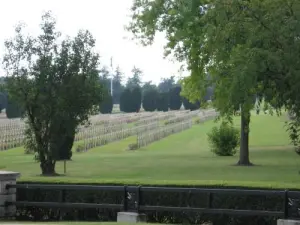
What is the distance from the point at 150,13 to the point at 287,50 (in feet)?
53.2

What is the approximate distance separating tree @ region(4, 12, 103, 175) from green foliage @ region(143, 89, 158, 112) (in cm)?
9825

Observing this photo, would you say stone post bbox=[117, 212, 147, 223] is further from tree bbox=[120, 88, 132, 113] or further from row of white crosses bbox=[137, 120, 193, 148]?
tree bbox=[120, 88, 132, 113]

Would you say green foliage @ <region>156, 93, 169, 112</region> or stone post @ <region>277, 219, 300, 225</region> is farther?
green foliage @ <region>156, 93, 169, 112</region>

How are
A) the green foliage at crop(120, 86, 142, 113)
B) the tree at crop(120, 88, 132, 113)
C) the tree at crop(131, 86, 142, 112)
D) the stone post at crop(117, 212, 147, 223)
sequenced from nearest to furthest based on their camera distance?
the stone post at crop(117, 212, 147, 223) → the tree at crop(131, 86, 142, 112) → the green foliage at crop(120, 86, 142, 113) → the tree at crop(120, 88, 132, 113)

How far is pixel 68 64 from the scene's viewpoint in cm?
2608

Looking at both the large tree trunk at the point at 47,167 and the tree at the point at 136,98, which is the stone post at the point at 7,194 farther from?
the tree at the point at 136,98

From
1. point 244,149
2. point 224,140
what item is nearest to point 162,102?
point 224,140

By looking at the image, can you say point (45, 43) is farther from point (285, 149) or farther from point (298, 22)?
point (285, 149)

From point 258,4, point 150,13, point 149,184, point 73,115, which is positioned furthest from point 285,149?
point 149,184

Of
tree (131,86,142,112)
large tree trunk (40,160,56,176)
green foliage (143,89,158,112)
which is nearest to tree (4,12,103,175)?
large tree trunk (40,160,56,176)

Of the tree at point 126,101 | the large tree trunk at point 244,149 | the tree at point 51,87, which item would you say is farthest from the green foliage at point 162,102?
the tree at point 51,87

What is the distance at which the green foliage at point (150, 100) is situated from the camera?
12500cm

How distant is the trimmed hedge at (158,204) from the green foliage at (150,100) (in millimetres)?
109691

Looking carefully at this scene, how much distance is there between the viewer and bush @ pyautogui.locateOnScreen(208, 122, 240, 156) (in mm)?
38656
